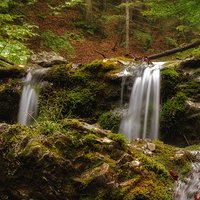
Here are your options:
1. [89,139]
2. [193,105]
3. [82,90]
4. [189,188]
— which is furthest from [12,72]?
[189,188]

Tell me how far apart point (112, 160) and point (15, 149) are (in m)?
1.25

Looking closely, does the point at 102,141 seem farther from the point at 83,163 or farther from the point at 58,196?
the point at 58,196

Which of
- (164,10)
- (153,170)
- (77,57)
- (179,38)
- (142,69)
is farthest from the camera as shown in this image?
(179,38)

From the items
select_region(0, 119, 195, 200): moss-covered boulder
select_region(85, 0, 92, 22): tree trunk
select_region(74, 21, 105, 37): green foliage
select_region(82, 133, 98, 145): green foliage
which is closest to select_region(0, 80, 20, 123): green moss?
select_region(0, 119, 195, 200): moss-covered boulder

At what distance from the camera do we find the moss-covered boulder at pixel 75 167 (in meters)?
4.50

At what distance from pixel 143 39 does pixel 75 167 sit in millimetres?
18042

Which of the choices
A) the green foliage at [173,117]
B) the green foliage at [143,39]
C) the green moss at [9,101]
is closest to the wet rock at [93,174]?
the green foliage at [173,117]

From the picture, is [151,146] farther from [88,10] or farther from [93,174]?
[88,10]

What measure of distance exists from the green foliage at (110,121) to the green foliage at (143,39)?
13837mm

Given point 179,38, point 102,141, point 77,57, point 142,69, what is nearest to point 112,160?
point 102,141

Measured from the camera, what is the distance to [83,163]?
4.76 metres

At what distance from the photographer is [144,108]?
8.01 meters

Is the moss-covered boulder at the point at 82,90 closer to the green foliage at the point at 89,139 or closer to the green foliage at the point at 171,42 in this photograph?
the green foliage at the point at 89,139

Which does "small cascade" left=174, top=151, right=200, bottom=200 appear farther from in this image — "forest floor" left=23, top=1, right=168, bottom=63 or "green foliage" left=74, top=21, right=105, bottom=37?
"green foliage" left=74, top=21, right=105, bottom=37
